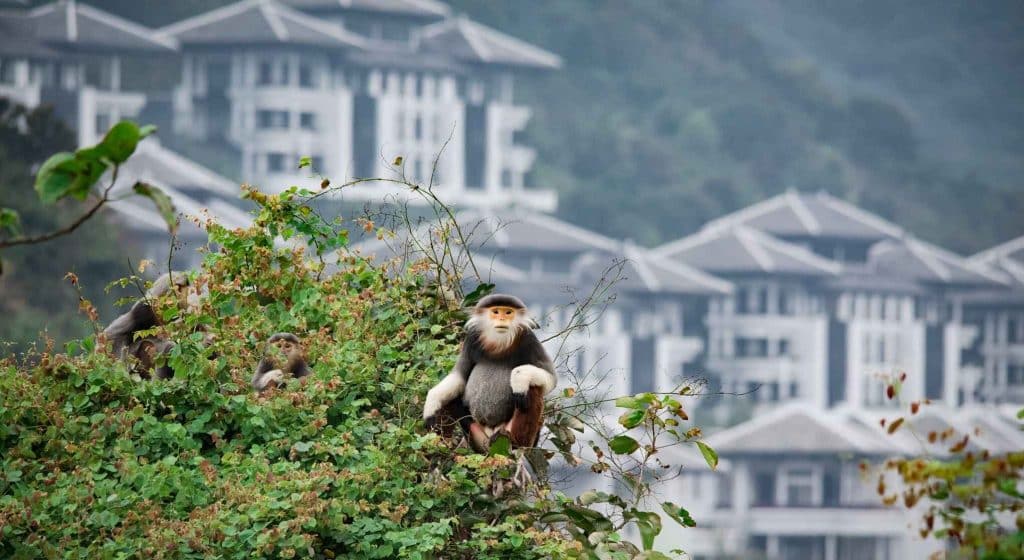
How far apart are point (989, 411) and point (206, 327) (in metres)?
43.5

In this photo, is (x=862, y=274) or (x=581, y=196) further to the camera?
(x=581, y=196)

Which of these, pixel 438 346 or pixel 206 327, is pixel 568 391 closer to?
pixel 438 346

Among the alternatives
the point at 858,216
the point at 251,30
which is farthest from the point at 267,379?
the point at 858,216

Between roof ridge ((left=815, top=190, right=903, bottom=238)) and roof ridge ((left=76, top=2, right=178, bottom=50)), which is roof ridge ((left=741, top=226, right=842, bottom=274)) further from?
roof ridge ((left=76, top=2, right=178, bottom=50))

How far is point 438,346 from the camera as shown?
497 centimetres

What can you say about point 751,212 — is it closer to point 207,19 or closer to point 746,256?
point 746,256

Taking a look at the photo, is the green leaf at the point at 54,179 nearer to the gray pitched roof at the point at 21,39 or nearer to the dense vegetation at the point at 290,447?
the dense vegetation at the point at 290,447

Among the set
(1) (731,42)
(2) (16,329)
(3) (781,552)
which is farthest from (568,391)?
(1) (731,42)

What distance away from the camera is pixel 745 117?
198ft

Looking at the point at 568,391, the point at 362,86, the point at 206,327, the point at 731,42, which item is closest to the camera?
the point at 568,391

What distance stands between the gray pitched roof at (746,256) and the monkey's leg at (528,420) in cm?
4488

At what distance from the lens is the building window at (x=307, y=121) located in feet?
173

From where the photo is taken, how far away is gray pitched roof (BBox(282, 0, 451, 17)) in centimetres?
5453

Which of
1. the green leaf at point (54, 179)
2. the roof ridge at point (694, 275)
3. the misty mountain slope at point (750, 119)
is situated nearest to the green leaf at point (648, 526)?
the green leaf at point (54, 179)
